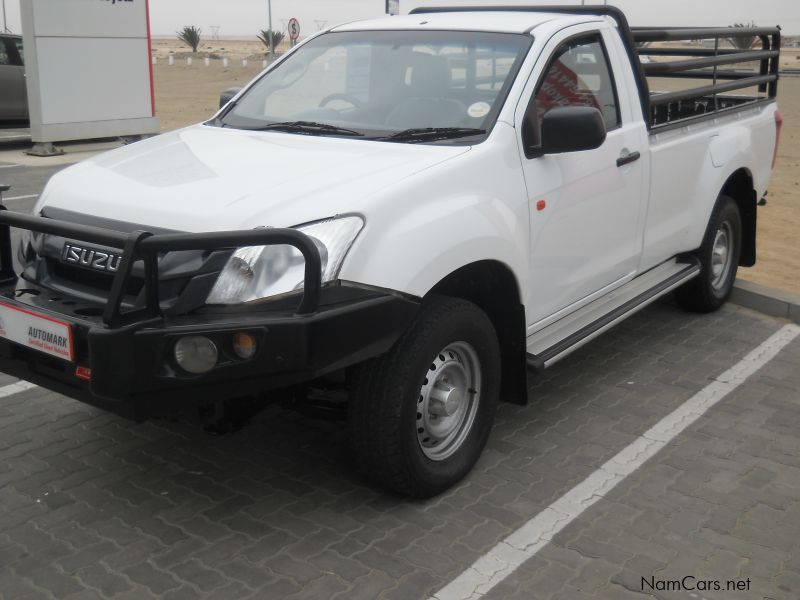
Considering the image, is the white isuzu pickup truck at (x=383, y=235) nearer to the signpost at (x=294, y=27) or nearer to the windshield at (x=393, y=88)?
the windshield at (x=393, y=88)

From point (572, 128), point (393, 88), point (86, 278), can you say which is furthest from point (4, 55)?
point (572, 128)

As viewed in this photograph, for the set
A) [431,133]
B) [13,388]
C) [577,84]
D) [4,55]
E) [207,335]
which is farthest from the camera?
[4,55]

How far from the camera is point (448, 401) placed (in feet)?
12.6

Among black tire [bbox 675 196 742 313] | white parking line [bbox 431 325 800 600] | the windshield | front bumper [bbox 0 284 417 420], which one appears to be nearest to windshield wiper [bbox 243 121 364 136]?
the windshield

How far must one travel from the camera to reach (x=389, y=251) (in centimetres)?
338

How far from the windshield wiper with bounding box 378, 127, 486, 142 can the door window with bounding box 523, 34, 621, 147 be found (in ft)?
0.87

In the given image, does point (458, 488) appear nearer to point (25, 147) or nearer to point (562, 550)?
point (562, 550)

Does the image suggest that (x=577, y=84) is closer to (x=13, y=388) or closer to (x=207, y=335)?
(x=207, y=335)

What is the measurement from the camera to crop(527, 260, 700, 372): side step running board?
4.40m

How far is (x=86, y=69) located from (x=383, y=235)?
1222 cm

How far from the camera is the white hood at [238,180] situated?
3.38 metres

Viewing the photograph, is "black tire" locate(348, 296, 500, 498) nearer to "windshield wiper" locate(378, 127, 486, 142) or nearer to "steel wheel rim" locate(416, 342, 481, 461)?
"steel wheel rim" locate(416, 342, 481, 461)

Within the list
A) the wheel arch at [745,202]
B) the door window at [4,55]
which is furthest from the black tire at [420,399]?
the door window at [4,55]

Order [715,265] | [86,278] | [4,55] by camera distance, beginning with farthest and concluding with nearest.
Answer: [4,55]
[715,265]
[86,278]
